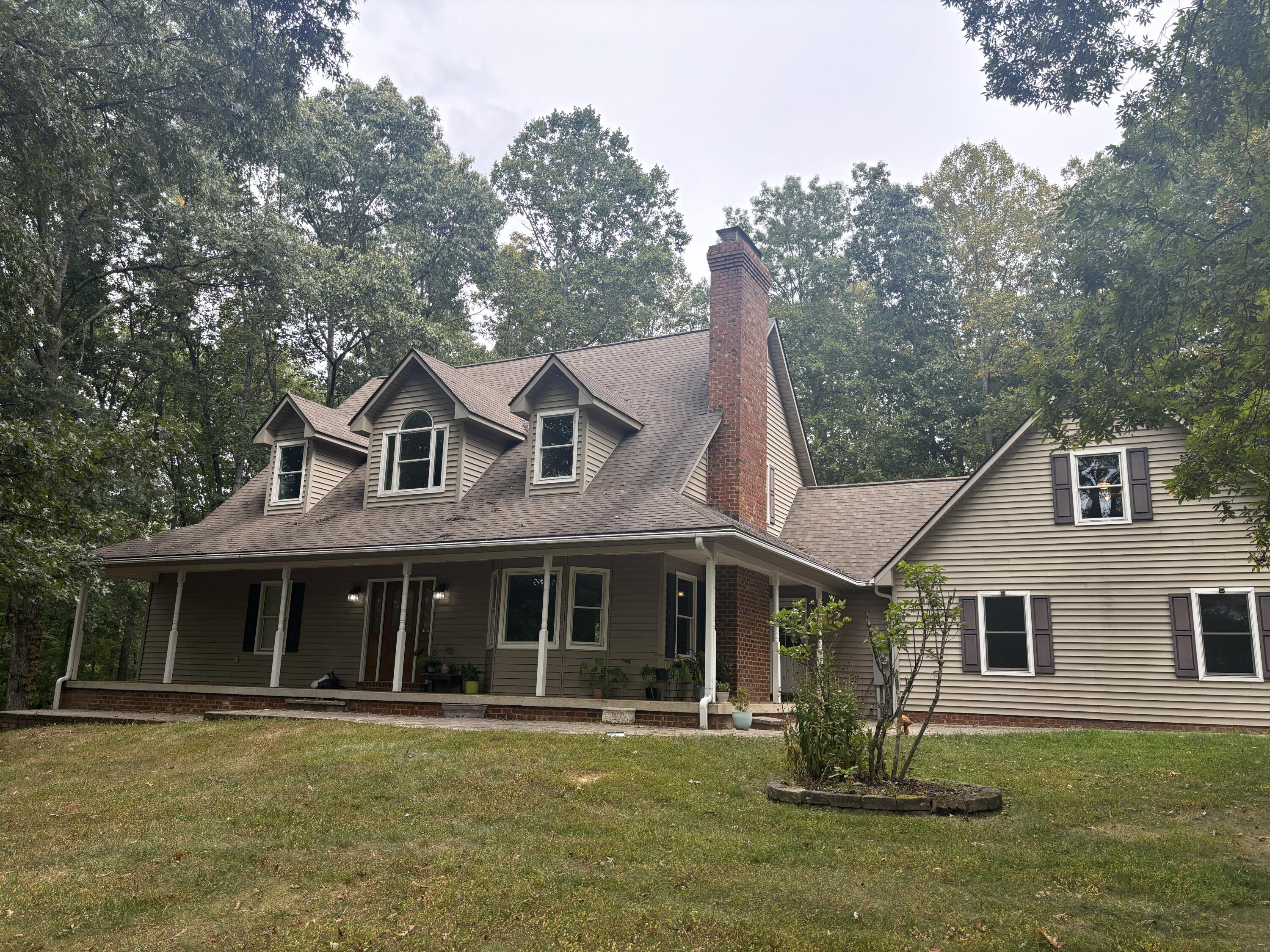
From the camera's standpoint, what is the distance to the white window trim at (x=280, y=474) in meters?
19.4

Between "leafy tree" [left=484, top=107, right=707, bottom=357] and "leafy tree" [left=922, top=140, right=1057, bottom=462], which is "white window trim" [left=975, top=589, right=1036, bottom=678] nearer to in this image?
"leafy tree" [left=922, top=140, right=1057, bottom=462]

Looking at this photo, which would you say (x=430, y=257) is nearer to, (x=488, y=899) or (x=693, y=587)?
(x=693, y=587)

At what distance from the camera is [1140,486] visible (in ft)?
51.7

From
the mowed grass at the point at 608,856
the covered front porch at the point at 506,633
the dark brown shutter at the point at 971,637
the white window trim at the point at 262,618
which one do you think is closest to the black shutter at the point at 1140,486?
the dark brown shutter at the point at 971,637

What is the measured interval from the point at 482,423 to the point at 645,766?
9708 mm

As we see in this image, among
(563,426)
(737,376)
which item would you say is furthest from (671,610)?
(737,376)

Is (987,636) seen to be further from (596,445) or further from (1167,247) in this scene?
(1167,247)

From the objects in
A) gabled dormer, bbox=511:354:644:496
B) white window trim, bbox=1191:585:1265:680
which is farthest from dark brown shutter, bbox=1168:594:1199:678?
gabled dormer, bbox=511:354:644:496

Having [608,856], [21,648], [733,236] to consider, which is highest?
[733,236]

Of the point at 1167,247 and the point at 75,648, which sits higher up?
the point at 1167,247

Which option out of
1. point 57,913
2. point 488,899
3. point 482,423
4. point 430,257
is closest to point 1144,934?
point 488,899

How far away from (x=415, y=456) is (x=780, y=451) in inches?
302

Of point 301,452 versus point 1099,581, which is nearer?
point 1099,581

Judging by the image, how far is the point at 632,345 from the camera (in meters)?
20.7
